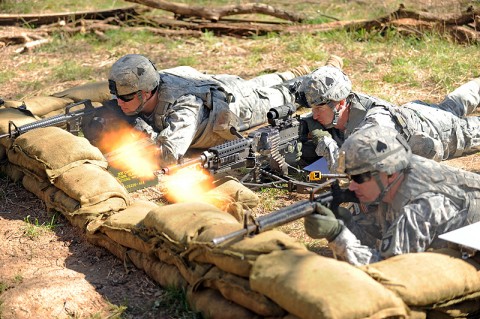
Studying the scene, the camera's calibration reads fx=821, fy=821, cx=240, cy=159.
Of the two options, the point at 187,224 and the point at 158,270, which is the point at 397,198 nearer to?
the point at 187,224

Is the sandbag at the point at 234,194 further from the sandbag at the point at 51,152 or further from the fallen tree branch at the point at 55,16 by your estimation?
the fallen tree branch at the point at 55,16

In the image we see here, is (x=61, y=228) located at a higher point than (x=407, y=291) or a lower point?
lower

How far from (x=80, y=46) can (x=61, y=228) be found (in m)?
6.41

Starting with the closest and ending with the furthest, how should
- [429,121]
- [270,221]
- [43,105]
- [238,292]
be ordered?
[238,292]
[270,221]
[429,121]
[43,105]

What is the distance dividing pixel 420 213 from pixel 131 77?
3.90 m

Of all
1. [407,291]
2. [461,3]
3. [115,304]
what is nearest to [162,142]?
[115,304]

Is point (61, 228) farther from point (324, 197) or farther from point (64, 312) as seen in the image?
point (324, 197)

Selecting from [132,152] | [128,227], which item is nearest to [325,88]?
[132,152]

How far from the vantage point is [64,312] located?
556 centimetres

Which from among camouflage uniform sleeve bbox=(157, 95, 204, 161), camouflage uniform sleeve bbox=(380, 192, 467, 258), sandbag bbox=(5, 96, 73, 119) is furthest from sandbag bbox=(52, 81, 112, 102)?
camouflage uniform sleeve bbox=(380, 192, 467, 258)

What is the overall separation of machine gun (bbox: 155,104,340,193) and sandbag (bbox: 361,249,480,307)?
8.66 feet

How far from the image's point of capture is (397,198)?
17.9 feet

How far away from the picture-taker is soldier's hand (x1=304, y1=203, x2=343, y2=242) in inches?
206

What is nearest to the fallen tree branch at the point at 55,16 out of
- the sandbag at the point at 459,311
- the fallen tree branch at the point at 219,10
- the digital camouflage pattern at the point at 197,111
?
the fallen tree branch at the point at 219,10
